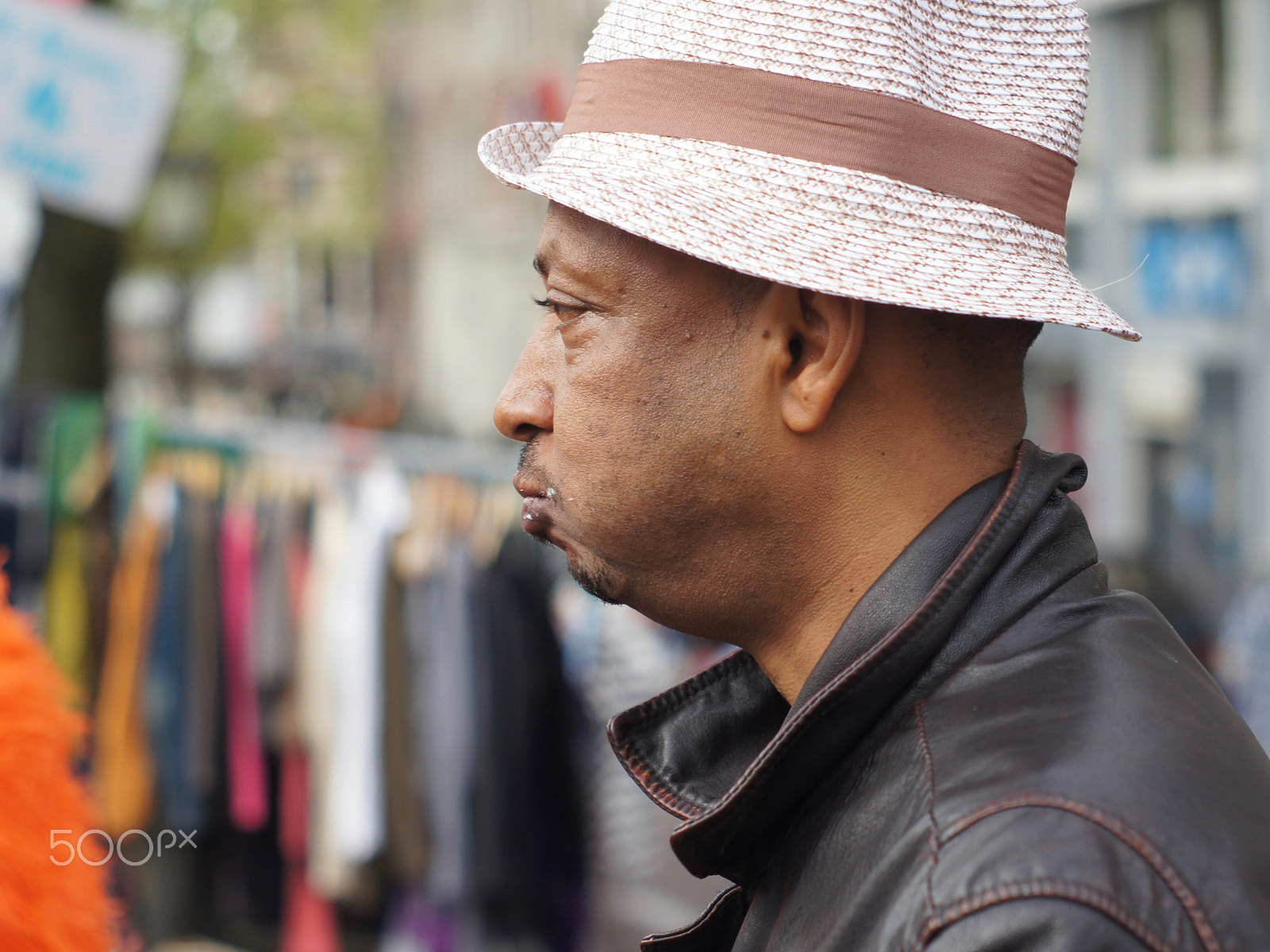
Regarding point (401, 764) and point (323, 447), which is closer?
point (401, 764)

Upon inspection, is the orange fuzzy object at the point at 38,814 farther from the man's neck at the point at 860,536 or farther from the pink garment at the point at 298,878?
the pink garment at the point at 298,878

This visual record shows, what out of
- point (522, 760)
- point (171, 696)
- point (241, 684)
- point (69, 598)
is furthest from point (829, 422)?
point (69, 598)

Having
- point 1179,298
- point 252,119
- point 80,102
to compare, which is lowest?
point 252,119

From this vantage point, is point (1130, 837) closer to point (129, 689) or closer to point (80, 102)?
point (80, 102)

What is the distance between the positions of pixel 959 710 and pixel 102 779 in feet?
14.5

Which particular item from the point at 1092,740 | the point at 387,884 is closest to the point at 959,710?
the point at 1092,740

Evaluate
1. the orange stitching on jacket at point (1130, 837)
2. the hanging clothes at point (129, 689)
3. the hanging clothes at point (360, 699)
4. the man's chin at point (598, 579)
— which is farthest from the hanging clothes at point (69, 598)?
the orange stitching on jacket at point (1130, 837)

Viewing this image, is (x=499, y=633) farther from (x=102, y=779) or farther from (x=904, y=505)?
(x=904, y=505)

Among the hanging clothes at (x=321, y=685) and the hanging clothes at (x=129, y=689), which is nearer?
the hanging clothes at (x=321, y=685)

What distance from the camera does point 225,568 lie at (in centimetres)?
480

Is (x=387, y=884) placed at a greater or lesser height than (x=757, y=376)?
lesser

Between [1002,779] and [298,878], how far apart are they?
4384mm

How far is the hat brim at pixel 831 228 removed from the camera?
125 centimetres

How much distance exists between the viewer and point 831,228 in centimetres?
128
